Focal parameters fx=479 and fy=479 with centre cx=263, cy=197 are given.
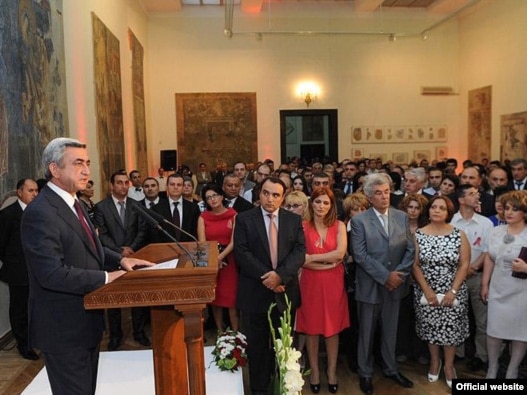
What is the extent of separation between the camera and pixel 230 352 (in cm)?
406

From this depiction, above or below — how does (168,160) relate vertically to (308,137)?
below

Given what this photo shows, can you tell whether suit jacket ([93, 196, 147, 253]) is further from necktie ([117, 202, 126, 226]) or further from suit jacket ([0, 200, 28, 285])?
suit jacket ([0, 200, 28, 285])

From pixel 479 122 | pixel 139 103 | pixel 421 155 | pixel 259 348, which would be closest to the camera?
pixel 259 348

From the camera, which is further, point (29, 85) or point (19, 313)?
point (29, 85)

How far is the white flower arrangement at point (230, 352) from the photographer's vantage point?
4047 millimetres

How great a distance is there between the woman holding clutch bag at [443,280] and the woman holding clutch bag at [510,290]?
25cm

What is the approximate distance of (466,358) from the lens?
5008 mm

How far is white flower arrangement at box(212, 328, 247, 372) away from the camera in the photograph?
405 centimetres

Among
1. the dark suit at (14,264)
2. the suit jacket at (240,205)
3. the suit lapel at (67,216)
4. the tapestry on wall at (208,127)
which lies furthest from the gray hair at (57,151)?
the tapestry on wall at (208,127)

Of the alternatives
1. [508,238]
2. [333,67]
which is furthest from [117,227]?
[333,67]

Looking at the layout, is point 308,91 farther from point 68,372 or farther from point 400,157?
point 68,372

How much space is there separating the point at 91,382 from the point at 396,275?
271 centimetres

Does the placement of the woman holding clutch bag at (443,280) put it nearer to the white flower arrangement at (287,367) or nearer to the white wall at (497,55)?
the white flower arrangement at (287,367)

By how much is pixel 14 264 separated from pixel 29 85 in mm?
2393
